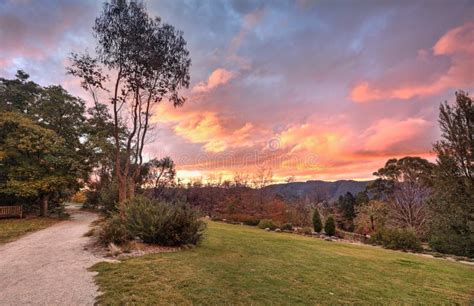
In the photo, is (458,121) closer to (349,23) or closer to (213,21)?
(349,23)

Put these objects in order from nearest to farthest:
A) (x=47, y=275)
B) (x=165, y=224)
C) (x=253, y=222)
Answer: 1. (x=47, y=275)
2. (x=165, y=224)
3. (x=253, y=222)

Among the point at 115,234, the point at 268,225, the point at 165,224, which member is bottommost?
the point at 268,225

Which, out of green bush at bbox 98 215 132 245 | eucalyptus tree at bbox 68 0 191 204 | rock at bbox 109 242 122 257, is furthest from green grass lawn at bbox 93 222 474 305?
eucalyptus tree at bbox 68 0 191 204

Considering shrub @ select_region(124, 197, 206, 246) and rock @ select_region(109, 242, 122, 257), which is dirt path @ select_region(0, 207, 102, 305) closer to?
rock @ select_region(109, 242, 122, 257)

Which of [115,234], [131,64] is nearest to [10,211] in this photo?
[131,64]

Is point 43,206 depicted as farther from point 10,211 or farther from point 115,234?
point 115,234

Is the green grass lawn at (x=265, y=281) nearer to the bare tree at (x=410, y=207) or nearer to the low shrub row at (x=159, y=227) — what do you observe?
the low shrub row at (x=159, y=227)

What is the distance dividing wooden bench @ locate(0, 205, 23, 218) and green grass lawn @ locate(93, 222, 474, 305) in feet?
45.7

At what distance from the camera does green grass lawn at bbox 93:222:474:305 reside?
144 inches

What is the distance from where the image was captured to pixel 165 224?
7.19m

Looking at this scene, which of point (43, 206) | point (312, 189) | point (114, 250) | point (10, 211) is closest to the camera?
point (114, 250)

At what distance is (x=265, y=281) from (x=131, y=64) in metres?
9.44

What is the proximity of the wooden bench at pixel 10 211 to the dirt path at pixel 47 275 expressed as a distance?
9182mm

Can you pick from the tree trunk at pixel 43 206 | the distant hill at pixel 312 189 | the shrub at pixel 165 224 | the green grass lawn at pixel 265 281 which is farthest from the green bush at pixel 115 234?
the distant hill at pixel 312 189
